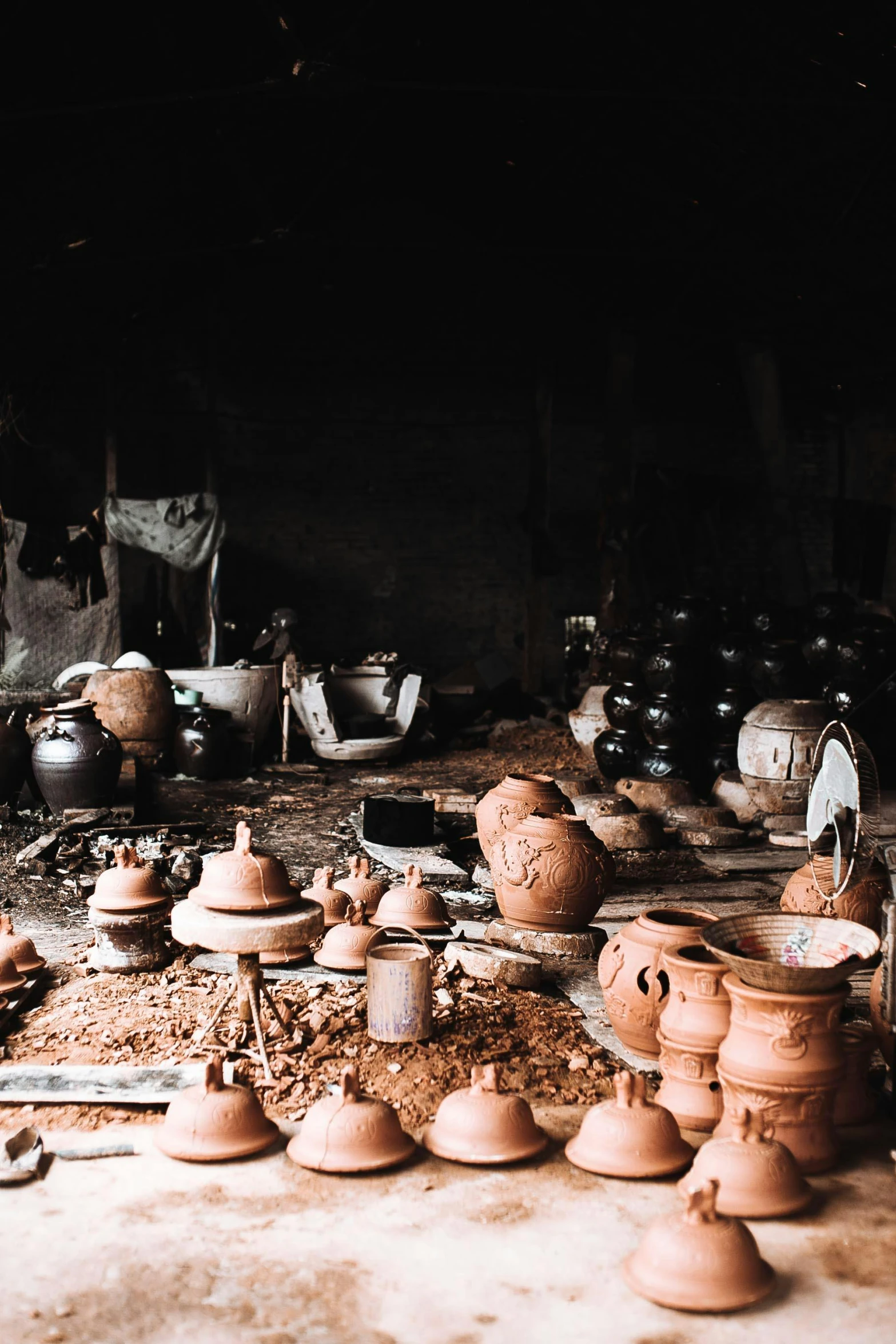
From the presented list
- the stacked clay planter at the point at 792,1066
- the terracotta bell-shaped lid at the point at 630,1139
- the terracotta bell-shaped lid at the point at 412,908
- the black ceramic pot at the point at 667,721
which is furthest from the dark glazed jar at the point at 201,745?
the stacked clay planter at the point at 792,1066

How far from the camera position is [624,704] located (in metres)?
10.8

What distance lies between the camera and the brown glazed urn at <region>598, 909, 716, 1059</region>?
4.15 metres

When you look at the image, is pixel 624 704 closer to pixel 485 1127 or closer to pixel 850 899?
pixel 850 899

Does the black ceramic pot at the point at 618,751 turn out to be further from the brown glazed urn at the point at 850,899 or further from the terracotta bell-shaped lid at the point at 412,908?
the brown glazed urn at the point at 850,899

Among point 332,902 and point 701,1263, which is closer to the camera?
point 701,1263

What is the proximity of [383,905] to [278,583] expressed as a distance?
11753 millimetres

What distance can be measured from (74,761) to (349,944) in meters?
3.98

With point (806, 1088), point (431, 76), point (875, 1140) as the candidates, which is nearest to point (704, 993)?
point (806, 1088)

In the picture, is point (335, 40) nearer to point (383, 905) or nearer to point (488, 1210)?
point (383, 905)

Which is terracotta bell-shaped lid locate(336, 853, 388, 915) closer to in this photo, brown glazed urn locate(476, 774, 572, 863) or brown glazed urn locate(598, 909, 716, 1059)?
brown glazed urn locate(476, 774, 572, 863)

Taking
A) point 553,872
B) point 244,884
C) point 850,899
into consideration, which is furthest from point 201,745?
point 850,899

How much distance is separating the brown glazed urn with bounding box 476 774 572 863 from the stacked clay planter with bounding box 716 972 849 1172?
8.38ft

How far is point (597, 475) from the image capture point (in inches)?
682

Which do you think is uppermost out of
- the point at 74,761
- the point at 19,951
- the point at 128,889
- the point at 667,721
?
the point at 667,721
